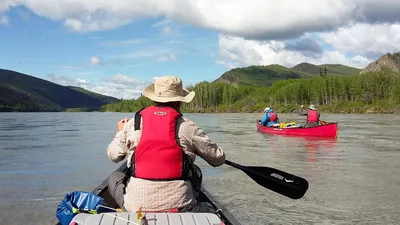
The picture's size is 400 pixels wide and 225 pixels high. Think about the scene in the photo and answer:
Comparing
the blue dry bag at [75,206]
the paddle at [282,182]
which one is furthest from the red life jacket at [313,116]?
the blue dry bag at [75,206]

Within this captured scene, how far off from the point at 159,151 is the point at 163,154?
0.04m

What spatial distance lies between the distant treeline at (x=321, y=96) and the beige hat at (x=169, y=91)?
76339 mm

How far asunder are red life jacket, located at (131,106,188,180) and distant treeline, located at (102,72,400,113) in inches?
3017

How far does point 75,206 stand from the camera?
3889mm

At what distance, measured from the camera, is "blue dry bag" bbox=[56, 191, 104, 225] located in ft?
12.1

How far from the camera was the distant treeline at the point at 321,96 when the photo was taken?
80.5 meters

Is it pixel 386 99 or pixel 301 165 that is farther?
pixel 386 99

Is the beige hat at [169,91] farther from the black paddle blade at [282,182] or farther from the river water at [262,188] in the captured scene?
the river water at [262,188]

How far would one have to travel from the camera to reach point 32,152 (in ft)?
50.6

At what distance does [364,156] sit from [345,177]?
4.16m

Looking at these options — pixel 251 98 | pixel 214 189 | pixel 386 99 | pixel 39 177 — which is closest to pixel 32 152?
pixel 39 177

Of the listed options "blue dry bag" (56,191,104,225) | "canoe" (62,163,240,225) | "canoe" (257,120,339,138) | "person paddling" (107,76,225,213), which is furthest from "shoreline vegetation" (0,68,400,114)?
"canoe" (62,163,240,225)

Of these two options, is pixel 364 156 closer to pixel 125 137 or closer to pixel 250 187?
pixel 250 187

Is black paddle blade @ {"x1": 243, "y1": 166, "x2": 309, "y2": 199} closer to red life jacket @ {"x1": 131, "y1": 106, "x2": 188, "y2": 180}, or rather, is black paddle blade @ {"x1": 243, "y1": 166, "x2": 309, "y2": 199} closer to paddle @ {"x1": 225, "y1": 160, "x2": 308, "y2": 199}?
paddle @ {"x1": 225, "y1": 160, "x2": 308, "y2": 199}
